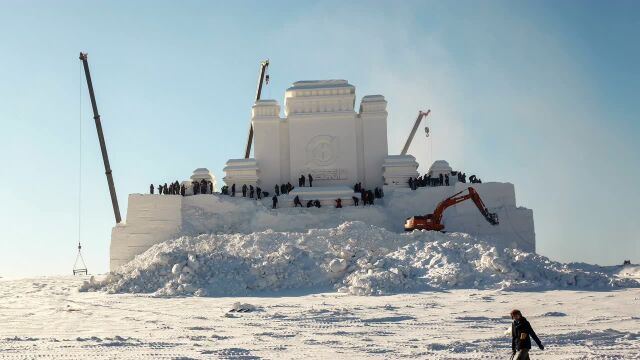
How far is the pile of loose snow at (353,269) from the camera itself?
21.9 meters

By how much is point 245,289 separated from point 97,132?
752 inches

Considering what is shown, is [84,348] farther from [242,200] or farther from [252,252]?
[242,200]

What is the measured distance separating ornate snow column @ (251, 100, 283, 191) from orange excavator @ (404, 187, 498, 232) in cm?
1021

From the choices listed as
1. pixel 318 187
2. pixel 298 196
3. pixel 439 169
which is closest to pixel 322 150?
pixel 318 187

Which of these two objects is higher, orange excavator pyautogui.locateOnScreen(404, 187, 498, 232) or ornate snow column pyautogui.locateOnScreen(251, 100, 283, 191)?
ornate snow column pyautogui.locateOnScreen(251, 100, 283, 191)

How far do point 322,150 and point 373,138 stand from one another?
9.73 ft

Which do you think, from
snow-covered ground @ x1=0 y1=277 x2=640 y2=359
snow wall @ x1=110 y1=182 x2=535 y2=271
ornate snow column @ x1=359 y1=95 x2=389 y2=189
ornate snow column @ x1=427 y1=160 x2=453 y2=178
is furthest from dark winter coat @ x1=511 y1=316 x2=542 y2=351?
ornate snow column @ x1=359 y1=95 x2=389 y2=189

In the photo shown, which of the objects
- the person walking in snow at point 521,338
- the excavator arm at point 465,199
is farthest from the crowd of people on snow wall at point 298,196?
the person walking in snow at point 521,338

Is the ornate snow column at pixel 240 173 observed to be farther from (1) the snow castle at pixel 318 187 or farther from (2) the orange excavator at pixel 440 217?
(2) the orange excavator at pixel 440 217

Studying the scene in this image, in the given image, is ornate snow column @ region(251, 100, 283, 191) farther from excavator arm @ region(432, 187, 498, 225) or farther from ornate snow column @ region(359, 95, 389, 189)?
excavator arm @ region(432, 187, 498, 225)

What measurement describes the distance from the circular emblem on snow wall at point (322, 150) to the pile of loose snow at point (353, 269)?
35.9ft

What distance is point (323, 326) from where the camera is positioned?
50.3 ft

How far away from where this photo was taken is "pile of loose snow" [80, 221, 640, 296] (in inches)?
861

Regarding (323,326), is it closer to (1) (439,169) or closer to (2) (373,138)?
(1) (439,169)
